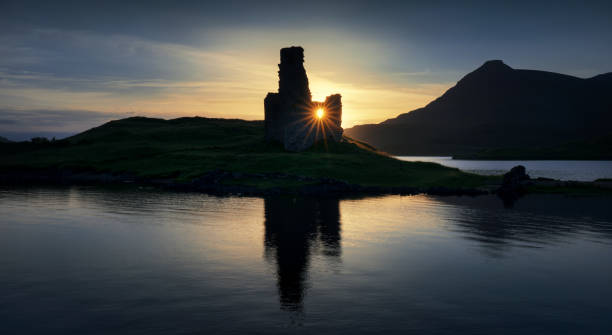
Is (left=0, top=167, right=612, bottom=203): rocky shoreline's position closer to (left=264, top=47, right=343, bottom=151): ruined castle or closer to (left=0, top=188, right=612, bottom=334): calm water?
(left=0, top=188, right=612, bottom=334): calm water

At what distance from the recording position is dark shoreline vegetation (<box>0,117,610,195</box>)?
70.9 meters

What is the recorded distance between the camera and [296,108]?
101 metres

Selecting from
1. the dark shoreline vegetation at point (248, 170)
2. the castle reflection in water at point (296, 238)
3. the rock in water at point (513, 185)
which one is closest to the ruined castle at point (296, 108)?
the dark shoreline vegetation at point (248, 170)

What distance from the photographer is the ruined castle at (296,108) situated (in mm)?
100375

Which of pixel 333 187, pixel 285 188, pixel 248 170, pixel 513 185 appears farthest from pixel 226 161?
pixel 513 185

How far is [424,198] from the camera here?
61.3 m

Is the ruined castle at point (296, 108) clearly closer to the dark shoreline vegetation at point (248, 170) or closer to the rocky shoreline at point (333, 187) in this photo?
the dark shoreline vegetation at point (248, 170)

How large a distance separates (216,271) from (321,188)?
154 feet

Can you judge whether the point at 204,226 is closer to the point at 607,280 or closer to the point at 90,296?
the point at 90,296

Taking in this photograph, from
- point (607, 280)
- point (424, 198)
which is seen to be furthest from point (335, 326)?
point (424, 198)

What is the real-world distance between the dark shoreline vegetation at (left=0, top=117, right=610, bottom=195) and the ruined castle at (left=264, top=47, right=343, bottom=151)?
129 inches

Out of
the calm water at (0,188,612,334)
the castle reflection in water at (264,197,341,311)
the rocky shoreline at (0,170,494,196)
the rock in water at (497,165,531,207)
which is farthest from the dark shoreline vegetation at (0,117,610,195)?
the calm water at (0,188,612,334)

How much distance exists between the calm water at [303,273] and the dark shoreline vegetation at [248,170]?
2614cm

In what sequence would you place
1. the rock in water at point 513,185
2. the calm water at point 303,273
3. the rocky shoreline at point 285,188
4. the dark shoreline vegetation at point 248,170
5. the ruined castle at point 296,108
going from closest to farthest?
the calm water at point 303,273
the rocky shoreline at point 285,188
the rock in water at point 513,185
the dark shoreline vegetation at point 248,170
the ruined castle at point 296,108
